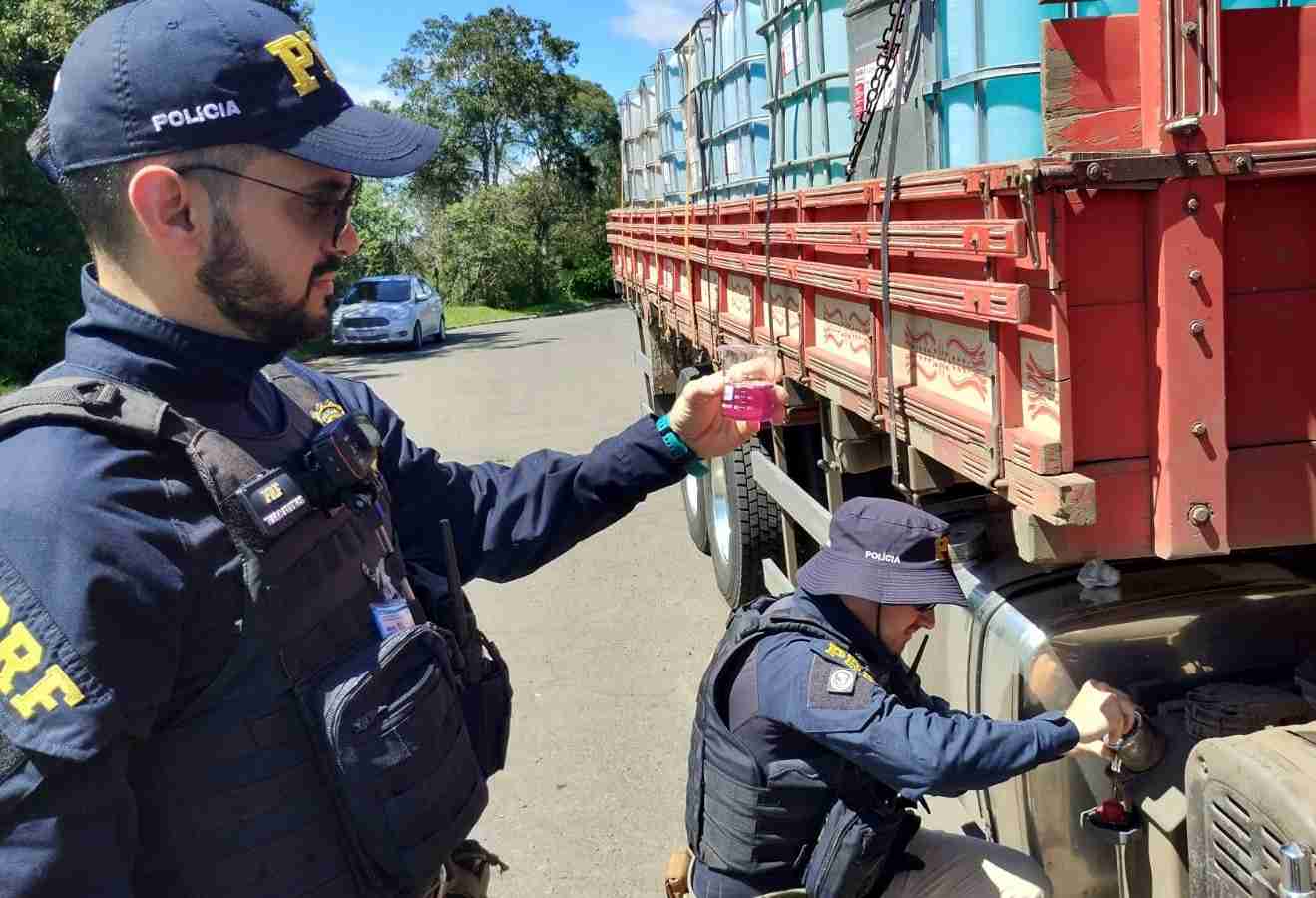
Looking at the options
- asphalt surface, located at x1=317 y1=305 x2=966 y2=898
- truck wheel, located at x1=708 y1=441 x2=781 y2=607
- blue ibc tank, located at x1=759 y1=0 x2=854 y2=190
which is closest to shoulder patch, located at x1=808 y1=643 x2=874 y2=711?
asphalt surface, located at x1=317 y1=305 x2=966 y2=898

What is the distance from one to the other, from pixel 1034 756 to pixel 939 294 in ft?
3.05

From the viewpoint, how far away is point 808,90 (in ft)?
11.9

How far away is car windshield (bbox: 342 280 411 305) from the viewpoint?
69.0ft

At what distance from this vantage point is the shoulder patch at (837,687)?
7.14 feet

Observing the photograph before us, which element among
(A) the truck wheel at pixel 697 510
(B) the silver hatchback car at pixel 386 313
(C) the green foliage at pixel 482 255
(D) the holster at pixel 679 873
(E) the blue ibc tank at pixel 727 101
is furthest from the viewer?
(C) the green foliage at pixel 482 255

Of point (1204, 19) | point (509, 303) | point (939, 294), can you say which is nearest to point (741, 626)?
point (939, 294)

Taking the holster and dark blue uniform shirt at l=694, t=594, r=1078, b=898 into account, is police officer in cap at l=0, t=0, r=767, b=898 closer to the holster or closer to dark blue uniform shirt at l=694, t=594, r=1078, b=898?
dark blue uniform shirt at l=694, t=594, r=1078, b=898

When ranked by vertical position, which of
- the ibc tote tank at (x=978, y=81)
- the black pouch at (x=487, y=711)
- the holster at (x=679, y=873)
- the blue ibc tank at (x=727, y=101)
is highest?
the blue ibc tank at (x=727, y=101)

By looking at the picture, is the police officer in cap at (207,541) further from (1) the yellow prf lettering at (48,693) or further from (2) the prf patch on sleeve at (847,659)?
(2) the prf patch on sleeve at (847,659)

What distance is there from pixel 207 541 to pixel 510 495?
2.66ft

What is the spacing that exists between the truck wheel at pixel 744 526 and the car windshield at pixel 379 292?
16.6 metres

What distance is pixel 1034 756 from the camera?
6.84 feet

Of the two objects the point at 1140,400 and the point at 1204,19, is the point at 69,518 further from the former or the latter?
the point at 1204,19

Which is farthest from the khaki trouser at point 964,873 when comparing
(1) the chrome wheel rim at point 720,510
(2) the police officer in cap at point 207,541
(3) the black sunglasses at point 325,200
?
(1) the chrome wheel rim at point 720,510
